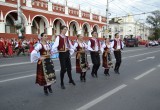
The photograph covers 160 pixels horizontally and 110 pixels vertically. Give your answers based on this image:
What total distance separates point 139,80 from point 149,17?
4116 inches

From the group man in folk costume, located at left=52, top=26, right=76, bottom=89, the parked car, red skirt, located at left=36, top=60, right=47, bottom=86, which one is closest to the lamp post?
man in folk costume, located at left=52, top=26, right=76, bottom=89

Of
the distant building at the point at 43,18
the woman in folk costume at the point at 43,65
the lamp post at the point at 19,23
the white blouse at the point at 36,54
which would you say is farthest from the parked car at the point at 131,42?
the white blouse at the point at 36,54

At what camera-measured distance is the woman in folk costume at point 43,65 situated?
24.8 feet

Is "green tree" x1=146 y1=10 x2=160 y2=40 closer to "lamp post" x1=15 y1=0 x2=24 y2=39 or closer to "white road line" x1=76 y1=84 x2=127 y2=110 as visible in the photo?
"lamp post" x1=15 y1=0 x2=24 y2=39

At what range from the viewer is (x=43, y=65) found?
25.0ft

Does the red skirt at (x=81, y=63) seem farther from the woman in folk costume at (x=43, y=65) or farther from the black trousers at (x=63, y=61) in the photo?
the woman in folk costume at (x=43, y=65)

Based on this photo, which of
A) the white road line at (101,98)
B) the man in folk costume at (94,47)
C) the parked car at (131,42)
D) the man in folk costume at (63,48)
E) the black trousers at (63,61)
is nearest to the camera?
the white road line at (101,98)

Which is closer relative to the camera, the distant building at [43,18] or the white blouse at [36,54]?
the white blouse at [36,54]

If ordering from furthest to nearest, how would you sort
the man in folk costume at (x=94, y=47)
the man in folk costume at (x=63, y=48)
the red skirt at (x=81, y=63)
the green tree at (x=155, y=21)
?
the green tree at (x=155, y=21) → the man in folk costume at (x=94, y=47) → the red skirt at (x=81, y=63) → the man in folk costume at (x=63, y=48)

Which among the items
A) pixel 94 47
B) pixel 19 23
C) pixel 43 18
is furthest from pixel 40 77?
pixel 43 18

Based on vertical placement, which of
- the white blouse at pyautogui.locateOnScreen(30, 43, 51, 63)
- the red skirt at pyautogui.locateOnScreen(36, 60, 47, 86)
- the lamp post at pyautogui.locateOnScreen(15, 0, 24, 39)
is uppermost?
the lamp post at pyautogui.locateOnScreen(15, 0, 24, 39)

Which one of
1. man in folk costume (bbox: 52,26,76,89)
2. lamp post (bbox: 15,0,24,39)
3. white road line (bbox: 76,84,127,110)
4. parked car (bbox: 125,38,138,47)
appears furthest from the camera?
parked car (bbox: 125,38,138,47)

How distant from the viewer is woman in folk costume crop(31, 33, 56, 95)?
24.8 feet

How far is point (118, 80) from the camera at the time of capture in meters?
10.1
